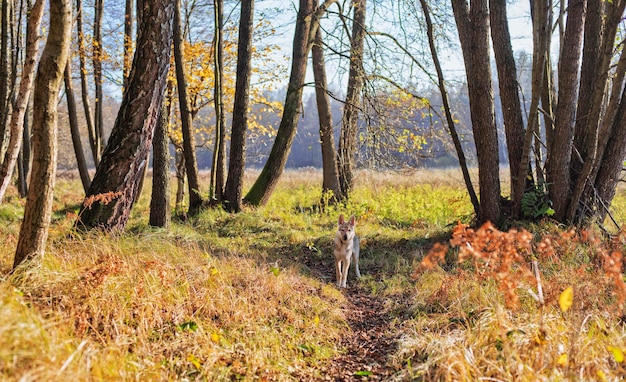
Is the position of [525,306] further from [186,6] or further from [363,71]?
[186,6]

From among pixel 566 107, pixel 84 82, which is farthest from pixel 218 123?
pixel 566 107

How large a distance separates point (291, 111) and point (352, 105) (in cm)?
175

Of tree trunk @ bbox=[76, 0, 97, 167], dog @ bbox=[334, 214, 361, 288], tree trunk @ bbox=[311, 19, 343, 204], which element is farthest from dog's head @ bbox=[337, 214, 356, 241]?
tree trunk @ bbox=[76, 0, 97, 167]

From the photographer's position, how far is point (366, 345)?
189 inches

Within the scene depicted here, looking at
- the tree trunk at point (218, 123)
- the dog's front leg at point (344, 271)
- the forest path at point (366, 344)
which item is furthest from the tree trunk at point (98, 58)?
the forest path at point (366, 344)

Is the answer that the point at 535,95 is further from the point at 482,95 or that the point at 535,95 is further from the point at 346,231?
the point at 346,231

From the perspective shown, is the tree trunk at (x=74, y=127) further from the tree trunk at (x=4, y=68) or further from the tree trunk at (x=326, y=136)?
the tree trunk at (x=326, y=136)

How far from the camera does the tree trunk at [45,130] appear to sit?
13.1 ft

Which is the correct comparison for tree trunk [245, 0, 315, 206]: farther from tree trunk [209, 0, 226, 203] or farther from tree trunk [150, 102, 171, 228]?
tree trunk [150, 102, 171, 228]

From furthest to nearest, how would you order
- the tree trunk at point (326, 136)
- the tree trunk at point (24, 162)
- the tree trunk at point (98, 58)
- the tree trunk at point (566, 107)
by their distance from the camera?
the tree trunk at point (24, 162) < the tree trunk at point (98, 58) < the tree trunk at point (326, 136) < the tree trunk at point (566, 107)

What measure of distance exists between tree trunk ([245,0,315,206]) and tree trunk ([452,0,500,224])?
4.28m

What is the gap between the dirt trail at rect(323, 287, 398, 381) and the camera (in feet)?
13.6

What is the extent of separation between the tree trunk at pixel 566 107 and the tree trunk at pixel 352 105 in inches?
167

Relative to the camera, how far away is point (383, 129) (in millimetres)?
10594
